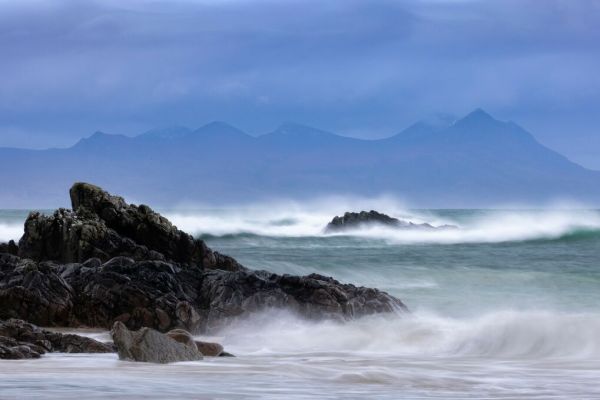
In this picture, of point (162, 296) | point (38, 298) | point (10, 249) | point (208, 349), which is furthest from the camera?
point (10, 249)

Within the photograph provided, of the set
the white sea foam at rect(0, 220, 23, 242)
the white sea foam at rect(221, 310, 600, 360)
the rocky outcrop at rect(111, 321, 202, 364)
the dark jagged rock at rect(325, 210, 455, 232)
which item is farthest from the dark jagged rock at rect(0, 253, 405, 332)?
the dark jagged rock at rect(325, 210, 455, 232)

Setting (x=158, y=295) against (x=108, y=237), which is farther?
(x=108, y=237)

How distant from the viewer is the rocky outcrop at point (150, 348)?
11625mm

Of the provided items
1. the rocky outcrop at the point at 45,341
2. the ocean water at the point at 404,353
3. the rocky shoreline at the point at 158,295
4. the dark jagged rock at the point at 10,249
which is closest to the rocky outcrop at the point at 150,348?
the ocean water at the point at 404,353

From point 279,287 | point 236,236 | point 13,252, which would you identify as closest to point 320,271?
point 13,252

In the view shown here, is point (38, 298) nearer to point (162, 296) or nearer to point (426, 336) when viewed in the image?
point (162, 296)

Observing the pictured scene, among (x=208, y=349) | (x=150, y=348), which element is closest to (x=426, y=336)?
(x=208, y=349)

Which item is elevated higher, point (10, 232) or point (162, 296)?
point (10, 232)

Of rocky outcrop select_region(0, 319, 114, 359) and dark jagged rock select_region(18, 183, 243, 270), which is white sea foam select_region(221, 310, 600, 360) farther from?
dark jagged rock select_region(18, 183, 243, 270)

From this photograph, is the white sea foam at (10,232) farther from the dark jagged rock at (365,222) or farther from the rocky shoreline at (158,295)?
the rocky shoreline at (158,295)

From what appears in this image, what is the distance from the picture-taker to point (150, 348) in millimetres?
11664

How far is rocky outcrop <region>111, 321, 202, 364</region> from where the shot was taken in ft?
38.1

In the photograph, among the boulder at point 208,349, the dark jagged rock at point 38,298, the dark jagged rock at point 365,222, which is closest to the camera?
the boulder at point 208,349

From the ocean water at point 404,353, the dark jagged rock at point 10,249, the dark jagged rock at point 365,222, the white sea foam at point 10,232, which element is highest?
the dark jagged rock at point 365,222
